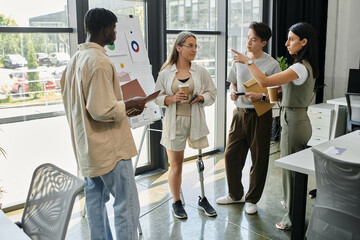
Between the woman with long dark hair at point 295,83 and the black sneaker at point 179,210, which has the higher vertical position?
the woman with long dark hair at point 295,83

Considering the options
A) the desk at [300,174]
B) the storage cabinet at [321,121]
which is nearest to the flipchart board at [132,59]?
the desk at [300,174]

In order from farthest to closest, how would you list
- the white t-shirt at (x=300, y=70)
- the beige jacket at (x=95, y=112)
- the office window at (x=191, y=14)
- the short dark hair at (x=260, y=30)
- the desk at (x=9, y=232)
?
the office window at (x=191, y=14) → the short dark hair at (x=260, y=30) → the white t-shirt at (x=300, y=70) → the beige jacket at (x=95, y=112) → the desk at (x=9, y=232)

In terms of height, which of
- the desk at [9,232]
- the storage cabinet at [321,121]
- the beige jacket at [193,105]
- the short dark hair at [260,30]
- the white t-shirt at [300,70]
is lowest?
the storage cabinet at [321,121]

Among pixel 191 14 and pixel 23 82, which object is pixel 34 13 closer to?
pixel 23 82

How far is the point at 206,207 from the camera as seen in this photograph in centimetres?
329

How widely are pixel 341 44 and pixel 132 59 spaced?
3609mm

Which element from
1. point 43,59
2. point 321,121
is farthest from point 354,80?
point 43,59

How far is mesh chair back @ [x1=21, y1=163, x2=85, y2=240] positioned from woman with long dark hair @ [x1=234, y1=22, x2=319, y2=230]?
159 cm

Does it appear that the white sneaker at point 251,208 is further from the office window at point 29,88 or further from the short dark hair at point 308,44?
the office window at point 29,88

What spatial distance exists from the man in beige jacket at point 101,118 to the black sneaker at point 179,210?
3.28 ft

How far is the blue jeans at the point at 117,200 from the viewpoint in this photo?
2.13 meters

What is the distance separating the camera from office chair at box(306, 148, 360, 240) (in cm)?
178

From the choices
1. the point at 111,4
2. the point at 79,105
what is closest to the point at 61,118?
the point at 111,4

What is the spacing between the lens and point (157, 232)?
9.75ft
